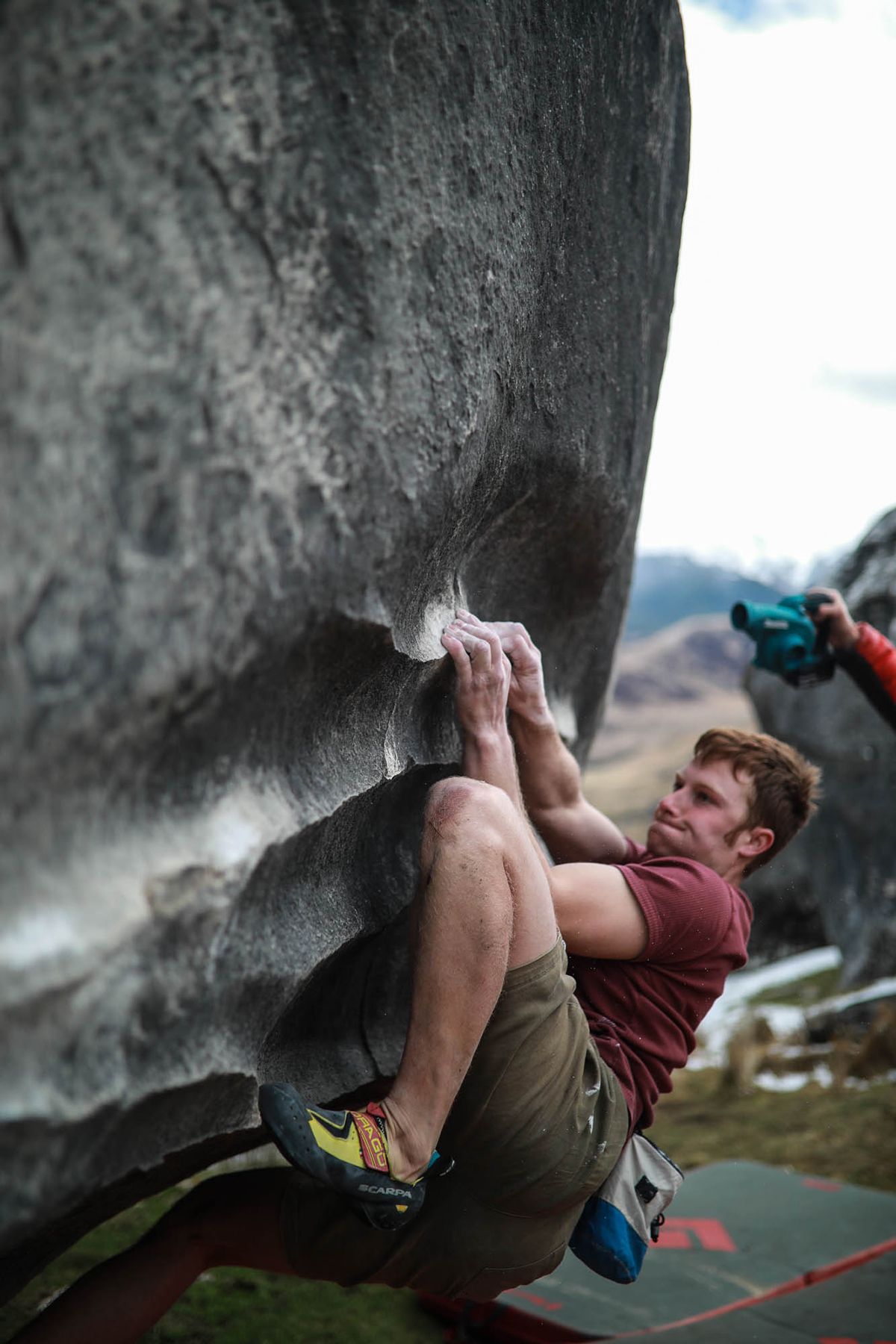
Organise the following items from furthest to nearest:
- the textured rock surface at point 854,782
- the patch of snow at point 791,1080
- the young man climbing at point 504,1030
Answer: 1. the textured rock surface at point 854,782
2. the patch of snow at point 791,1080
3. the young man climbing at point 504,1030

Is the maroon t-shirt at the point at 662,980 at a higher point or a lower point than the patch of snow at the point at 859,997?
higher

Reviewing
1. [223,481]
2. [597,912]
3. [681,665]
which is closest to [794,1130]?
[597,912]

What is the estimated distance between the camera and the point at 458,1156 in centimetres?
205

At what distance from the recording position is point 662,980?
7.45 ft

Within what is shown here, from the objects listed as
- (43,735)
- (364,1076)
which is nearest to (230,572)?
(43,735)

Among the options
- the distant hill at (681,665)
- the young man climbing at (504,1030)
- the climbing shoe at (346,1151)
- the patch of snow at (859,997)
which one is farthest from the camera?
the distant hill at (681,665)

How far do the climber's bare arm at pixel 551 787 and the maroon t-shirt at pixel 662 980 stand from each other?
24cm

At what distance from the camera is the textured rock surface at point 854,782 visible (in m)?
6.79

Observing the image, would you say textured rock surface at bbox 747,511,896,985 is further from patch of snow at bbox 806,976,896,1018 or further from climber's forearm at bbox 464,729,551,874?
climber's forearm at bbox 464,729,551,874

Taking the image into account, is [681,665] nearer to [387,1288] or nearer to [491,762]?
[387,1288]

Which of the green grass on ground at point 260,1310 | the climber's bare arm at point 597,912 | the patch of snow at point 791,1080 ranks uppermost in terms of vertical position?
the climber's bare arm at point 597,912

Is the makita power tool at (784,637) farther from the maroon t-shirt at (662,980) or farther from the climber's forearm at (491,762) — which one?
the climber's forearm at (491,762)

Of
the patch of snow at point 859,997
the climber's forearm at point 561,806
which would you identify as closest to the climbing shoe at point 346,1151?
the climber's forearm at point 561,806

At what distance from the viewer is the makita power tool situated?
3.07 metres
